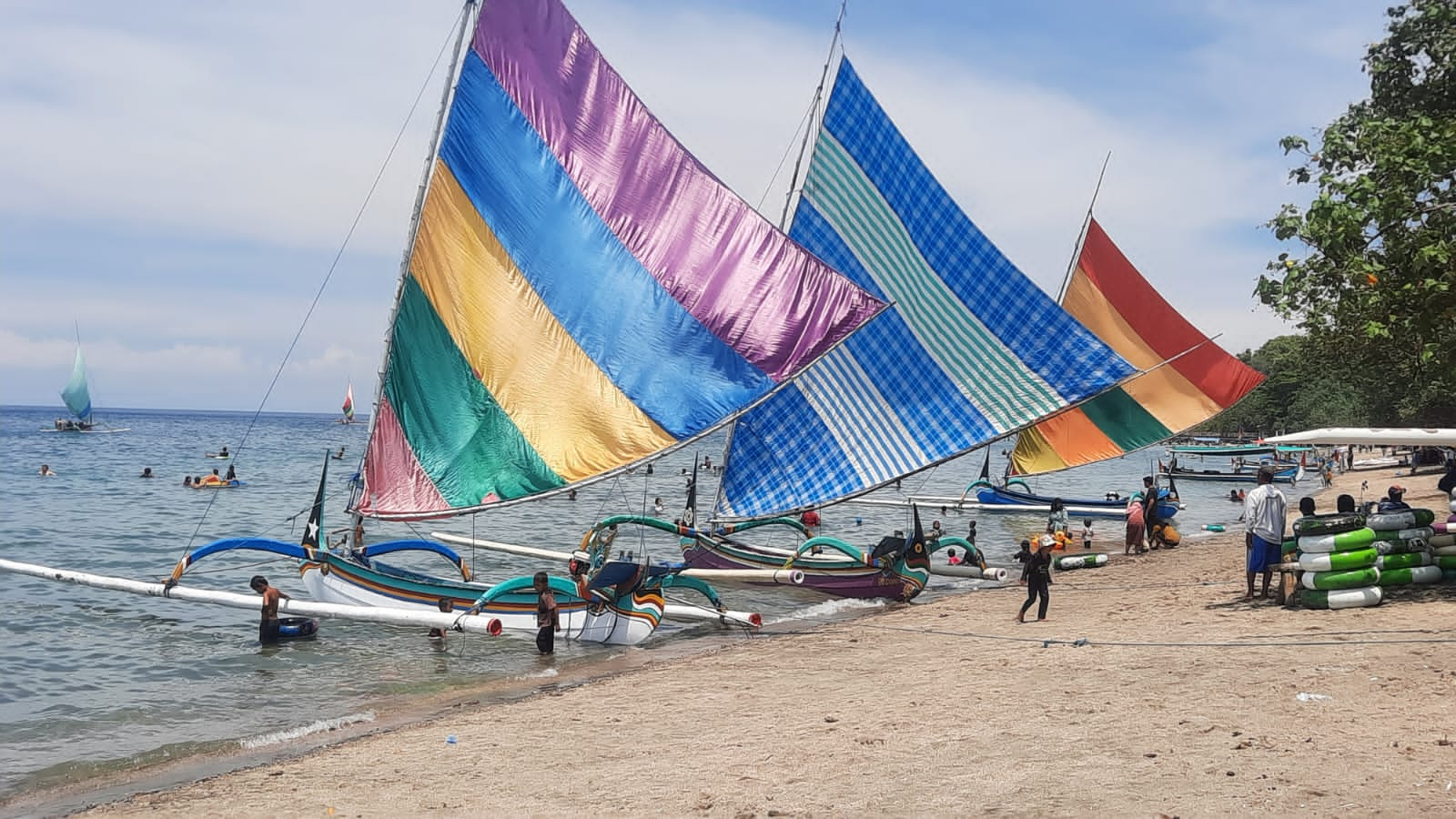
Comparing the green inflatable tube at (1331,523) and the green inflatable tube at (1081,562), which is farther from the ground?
the green inflatable tube at (1331,523)

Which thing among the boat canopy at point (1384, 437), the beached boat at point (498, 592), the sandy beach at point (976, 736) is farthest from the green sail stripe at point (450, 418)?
the boat canopy at point (1384, 437)

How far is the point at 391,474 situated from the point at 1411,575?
49.9 ft

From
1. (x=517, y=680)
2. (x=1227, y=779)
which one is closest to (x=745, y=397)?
(x=517, y=680)

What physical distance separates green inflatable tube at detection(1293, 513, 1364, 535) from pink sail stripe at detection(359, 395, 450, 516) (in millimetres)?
12800

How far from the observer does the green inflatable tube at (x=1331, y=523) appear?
1461 centimetres

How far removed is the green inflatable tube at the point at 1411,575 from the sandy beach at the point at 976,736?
203mm

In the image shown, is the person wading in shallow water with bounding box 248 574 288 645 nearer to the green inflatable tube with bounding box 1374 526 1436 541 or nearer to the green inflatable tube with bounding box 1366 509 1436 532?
the green inflatable tube with bounding box 1366 509 1436 532

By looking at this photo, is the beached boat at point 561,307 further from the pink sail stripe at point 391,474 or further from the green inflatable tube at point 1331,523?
the green inflatable tube at point 1331,523

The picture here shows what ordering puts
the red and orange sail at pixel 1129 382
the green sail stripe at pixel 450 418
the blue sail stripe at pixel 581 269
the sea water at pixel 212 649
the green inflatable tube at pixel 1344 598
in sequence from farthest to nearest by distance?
1. the red and orange sail at pixel 1129 382
2. the blue sail stripe at pixel 581 269
3. the green sail stripe at pixel 450 418
4. the green inflatable tube at pixel 1344 598
5. the sea water at pixel 212 649

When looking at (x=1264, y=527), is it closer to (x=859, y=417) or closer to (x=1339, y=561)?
(x=1339, y=561)

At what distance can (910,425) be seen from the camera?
72.1 feet

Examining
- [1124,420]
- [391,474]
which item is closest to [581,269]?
[391,474]

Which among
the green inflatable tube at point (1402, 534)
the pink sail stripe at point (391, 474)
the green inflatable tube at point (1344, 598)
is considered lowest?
the green inflatable tube at point (1344, 598)

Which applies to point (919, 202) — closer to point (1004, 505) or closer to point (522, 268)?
point (522, 268)
